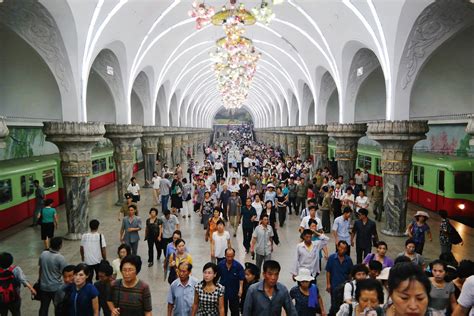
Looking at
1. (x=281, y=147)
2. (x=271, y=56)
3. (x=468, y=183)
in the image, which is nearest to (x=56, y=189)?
(x=468, y=183)

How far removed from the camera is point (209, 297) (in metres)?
3.80

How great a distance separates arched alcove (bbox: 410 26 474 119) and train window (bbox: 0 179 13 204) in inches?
596

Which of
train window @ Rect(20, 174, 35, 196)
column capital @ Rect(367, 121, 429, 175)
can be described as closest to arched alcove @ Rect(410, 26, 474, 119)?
column capital @ Rect(367, 121, 429, 175)

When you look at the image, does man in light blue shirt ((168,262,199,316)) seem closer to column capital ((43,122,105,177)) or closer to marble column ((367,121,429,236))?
column capital ((43,122,105,177))

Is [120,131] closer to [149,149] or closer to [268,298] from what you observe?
[149,149]

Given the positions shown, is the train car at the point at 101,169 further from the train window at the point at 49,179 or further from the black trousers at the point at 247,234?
the black trousers at the point at 247,234

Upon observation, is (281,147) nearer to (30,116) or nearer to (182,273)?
(30,116)

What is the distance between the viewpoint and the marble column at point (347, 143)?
1437 centimetres

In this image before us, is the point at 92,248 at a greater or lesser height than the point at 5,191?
lesser

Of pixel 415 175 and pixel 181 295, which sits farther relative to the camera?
pixel 415 175

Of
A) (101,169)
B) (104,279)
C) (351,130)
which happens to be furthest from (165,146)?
(104,279)

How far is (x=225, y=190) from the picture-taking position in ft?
34.8

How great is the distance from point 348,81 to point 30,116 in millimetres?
13763

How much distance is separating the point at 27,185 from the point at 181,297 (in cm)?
1016
